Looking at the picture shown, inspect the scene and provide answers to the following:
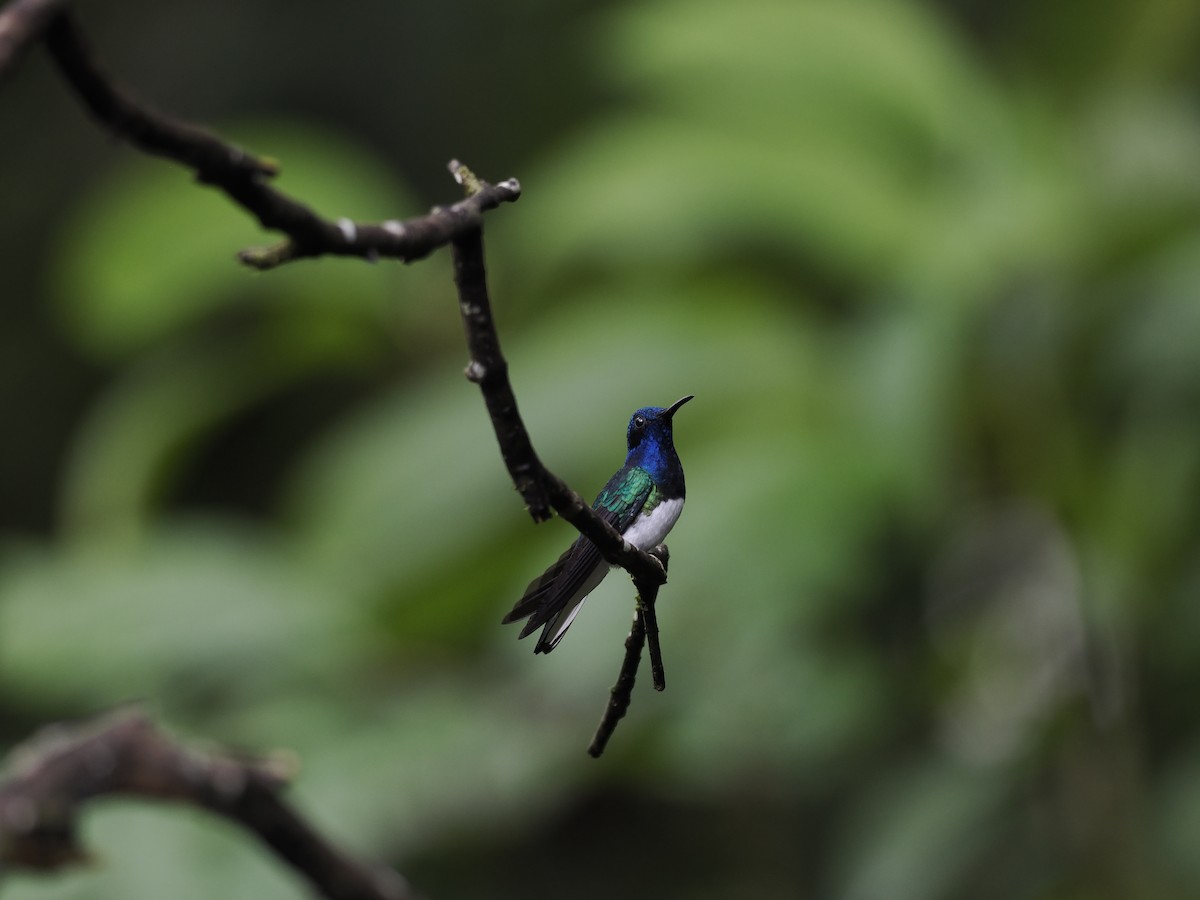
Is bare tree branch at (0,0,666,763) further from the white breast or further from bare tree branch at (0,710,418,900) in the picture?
bare tree branch at (0,710,418,900)

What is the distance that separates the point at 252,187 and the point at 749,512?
182 cm

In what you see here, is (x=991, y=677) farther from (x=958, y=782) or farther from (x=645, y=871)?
(x=645, y=871)

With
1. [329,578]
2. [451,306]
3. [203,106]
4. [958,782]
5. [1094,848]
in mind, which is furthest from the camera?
[203,106]

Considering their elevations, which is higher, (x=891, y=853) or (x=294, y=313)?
(x=294, y=313)

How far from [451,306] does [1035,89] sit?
1602mm

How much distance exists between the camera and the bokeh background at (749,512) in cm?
214

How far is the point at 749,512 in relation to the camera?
6.99 feet

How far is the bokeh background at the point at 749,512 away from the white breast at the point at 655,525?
50.9 inches

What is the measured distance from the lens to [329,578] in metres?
2.66

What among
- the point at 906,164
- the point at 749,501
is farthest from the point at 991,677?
the point at 906,164

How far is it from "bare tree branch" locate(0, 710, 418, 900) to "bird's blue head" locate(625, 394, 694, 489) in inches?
16.7

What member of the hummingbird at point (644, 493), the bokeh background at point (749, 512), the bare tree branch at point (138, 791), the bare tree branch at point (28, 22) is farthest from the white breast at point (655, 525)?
the bokeh background at point (749, 512)

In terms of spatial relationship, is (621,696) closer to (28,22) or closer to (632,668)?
(632,668)

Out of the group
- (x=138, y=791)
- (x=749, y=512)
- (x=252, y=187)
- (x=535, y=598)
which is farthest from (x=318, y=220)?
(x=749, y=512)
